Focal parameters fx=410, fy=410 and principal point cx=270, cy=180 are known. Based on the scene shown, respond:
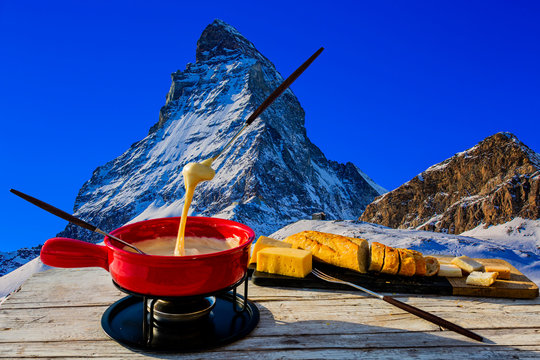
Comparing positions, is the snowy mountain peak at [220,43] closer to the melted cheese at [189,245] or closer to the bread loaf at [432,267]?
the bread loaf at [432,267]

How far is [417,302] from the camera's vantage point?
2227 mm

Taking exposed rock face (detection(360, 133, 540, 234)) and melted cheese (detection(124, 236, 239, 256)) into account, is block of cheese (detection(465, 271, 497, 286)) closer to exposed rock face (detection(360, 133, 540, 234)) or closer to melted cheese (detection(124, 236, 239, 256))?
melted cheese (detection(124, 236, 239, 256))

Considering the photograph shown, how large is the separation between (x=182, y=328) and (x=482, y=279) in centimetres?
172

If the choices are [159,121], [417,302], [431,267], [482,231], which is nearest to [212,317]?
[417,302]

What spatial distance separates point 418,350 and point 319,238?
135 cm

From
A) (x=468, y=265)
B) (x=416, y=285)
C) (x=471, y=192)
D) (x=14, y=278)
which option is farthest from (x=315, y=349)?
(x=471, y=192)

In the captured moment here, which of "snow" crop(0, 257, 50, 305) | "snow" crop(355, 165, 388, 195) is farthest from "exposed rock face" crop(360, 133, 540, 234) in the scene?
"snow" crop(355, 165, 388, 195)

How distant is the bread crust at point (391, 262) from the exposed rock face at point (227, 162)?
74.5 meters

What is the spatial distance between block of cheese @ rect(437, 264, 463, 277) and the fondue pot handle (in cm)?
197

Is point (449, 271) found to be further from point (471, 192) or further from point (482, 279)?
point (471, 192)

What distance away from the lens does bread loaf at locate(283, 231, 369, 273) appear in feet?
8.43

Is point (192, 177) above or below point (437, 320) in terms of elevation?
above

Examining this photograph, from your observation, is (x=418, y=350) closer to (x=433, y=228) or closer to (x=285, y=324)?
(x=285, y=324)

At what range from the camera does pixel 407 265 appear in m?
2.48
